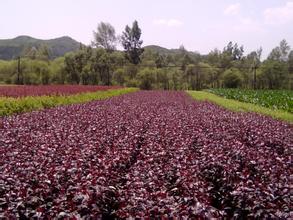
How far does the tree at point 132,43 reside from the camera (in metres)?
94.8

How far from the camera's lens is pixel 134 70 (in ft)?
245

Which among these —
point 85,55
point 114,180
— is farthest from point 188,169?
point 85,55

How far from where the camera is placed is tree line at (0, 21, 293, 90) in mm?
69125

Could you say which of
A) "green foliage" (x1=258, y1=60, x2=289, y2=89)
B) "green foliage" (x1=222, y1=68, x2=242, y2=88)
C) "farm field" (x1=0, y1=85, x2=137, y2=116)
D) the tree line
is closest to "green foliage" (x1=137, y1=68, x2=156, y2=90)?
the tree line

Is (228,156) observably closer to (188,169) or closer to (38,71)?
(188,169)

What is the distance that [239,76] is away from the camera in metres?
82.1

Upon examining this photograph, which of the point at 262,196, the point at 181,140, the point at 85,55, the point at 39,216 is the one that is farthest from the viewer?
the point at 85,55

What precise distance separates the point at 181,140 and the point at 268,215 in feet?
14.6

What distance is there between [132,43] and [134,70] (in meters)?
22.4

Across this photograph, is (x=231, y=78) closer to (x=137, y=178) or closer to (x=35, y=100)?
(x=35, y=100)

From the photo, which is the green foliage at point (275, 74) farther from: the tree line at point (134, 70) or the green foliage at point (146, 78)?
the green foliage at point (146, 78)

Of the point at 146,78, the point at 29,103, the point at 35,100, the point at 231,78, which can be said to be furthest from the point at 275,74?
the point at 29,103

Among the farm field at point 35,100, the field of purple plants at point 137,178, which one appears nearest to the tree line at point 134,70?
the farm field at point 35,100

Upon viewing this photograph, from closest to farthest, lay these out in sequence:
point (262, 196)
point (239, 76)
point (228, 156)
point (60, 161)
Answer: point (262, 196)
point (60, 161)
point (228, 156)
point (239, 76)
